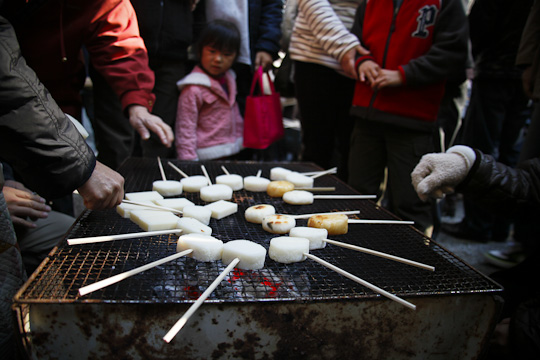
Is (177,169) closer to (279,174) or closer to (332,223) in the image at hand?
(279,174)

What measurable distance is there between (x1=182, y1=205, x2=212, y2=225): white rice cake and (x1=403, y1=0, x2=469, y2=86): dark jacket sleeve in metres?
2.00

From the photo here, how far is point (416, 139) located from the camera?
9.98 feet

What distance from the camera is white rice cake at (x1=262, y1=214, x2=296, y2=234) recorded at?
1.74 m

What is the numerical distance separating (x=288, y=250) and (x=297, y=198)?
0.72 metres

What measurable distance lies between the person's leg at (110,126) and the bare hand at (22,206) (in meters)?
1.71

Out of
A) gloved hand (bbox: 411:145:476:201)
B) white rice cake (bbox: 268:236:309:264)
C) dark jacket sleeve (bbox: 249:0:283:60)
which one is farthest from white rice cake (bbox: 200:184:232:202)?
dark jacket sleeve (bbox: 249:0:283:60)

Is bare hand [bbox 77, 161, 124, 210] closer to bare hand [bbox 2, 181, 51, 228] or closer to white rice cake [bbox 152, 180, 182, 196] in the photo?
white rice cake [bbox 152, 180, 182, 196]

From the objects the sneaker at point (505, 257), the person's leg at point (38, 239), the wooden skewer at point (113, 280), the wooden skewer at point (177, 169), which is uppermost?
the wooden skewer at point (113, 280)

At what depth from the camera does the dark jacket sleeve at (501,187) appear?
1863 mm

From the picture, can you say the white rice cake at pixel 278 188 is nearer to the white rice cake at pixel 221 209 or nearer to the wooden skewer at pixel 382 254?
the white rice cake at pixel 221 209

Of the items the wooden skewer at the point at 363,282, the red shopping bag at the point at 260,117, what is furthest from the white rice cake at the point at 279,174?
the red shopping bag at the point at 260,117

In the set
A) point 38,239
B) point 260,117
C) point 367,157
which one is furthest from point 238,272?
point 260,117

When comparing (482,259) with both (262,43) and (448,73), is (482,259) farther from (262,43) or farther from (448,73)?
(262,43)

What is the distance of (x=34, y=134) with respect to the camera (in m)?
1.27
